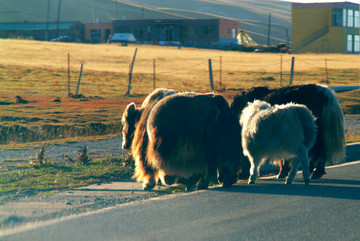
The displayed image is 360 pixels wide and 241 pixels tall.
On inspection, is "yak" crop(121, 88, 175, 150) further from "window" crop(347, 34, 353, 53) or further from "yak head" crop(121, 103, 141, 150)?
"window" crop(347, 34, 353, 53)

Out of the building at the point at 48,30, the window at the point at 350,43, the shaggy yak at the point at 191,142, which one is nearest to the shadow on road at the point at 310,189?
the shaggy yak at the point at 191,142

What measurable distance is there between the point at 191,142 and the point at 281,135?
123 cm

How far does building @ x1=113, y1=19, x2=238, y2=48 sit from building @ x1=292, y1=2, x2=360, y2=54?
11.2 metres

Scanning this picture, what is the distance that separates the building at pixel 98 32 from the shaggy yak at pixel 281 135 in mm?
90429

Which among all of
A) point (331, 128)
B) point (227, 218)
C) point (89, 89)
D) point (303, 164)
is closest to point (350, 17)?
point (89, 89)

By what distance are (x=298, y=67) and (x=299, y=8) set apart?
2743 centimetres

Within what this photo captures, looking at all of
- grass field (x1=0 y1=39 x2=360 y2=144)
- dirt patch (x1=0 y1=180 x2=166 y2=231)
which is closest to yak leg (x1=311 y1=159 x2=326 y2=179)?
dirt patch (x1=0 y1=180 x2=166 y2=231)

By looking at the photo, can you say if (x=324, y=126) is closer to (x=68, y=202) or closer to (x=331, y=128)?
(x=331, y=128)

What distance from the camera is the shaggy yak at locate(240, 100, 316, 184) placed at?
24.7 ft

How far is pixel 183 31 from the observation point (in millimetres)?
86938

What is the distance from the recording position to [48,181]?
8148 millimetres

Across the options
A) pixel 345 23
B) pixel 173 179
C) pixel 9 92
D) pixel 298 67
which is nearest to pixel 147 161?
pixel 173 179

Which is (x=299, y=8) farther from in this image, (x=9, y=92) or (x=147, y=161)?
(x=147, y=161)

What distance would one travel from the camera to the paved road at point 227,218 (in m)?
5.46
